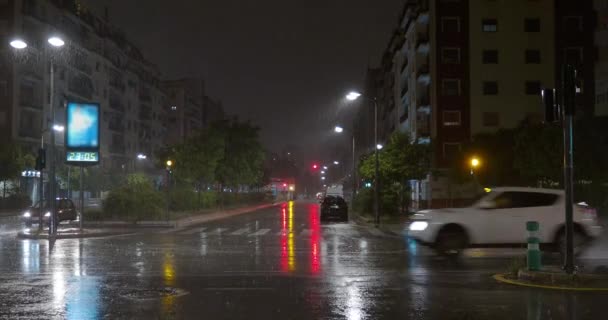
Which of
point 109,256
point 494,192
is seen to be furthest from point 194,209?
point 494,192

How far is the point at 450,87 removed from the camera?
6359cm

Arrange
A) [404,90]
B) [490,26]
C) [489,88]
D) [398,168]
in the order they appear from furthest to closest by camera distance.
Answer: [404,90] < [489,88] < [490,26] < [398,168]

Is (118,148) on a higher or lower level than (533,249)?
higher

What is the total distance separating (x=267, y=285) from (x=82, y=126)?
63.7 ft

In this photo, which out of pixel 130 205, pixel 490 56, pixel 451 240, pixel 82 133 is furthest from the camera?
pixel 490 56

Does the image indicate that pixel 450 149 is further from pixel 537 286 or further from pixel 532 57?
pixel 537 286

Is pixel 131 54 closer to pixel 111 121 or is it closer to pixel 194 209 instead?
pixel 111 121

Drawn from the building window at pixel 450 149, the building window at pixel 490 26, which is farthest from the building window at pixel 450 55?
the building window at pixel 450 149

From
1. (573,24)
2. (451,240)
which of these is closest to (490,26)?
(573,24)

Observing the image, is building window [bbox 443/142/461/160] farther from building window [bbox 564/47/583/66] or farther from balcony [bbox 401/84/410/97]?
building window [bbox 564/47/583/66]

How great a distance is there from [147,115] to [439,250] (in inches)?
3687

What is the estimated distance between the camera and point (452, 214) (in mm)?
18172

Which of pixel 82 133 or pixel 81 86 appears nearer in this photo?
pixel 82 133

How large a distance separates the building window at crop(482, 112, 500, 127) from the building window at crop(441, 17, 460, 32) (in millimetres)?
8731
